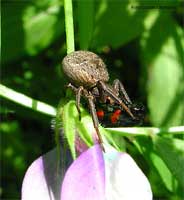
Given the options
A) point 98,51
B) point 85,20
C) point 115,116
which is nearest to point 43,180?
point 115,116

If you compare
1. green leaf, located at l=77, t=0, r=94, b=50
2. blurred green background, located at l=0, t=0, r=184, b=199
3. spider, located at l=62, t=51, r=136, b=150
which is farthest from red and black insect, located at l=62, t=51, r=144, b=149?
blurred green background, located at l=0, t=0, r=184, b=199

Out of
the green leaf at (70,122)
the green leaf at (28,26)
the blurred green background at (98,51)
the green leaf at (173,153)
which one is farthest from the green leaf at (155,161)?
the green leaf at (28,26)

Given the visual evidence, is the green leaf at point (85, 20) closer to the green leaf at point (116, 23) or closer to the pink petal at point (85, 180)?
the green leaf at point (116, 23)

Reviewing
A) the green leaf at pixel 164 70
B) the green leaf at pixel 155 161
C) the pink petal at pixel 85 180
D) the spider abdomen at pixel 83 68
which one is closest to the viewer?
the pink petal at pixel 85 180

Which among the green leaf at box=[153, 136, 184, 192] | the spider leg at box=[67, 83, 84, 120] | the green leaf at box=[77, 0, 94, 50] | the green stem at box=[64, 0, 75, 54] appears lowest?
the green leaf at box=[153, 136, 184, 192]

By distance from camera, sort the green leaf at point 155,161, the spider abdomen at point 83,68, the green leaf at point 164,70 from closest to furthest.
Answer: the spider abdomen at point 83,68 → the green leaf at point 155,161 → the green leaf at point 164,70

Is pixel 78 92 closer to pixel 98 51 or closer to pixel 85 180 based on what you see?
pixel 85 180

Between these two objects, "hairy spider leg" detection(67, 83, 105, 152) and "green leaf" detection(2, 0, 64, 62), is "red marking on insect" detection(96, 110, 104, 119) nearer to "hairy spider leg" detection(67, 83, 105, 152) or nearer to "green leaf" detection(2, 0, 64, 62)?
"hairy spider leg" detection(67, 83, 105, 152)
